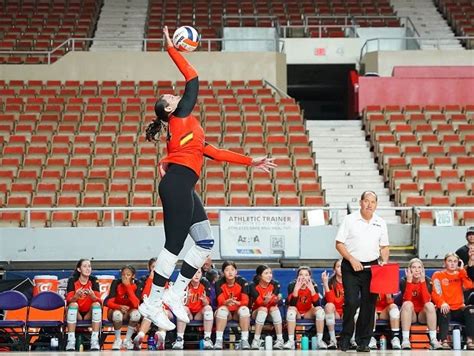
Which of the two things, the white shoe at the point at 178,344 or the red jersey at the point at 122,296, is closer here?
the white shoe at the point at 178,344

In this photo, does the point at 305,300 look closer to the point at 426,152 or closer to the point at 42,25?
the point at 426,152

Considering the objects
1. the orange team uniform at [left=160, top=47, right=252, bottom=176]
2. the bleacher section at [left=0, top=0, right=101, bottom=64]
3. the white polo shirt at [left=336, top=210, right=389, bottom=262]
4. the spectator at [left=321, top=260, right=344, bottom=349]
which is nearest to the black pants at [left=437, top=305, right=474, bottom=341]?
the spectator at [left=321, top=260, right=344, bottom=349]

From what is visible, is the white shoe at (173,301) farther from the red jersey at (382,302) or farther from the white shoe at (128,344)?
the red jersey at (382,302)

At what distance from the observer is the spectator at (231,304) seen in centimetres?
1245

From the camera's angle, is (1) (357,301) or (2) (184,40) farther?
(1) (357,301)

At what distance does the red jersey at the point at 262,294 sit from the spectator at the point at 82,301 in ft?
6.01

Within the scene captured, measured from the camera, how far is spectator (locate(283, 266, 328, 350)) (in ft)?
41.1

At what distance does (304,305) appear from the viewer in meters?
12.9

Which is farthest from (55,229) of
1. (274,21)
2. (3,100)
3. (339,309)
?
(274,21)

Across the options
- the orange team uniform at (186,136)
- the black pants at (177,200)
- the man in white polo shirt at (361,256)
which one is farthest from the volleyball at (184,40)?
the man in white polo shirt at (361,256)

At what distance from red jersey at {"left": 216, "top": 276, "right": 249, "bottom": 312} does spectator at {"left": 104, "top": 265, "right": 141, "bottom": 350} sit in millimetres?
961

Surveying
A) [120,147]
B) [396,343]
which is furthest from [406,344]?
[120,147]

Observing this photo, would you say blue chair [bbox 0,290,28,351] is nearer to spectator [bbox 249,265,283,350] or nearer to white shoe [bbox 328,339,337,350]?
spectator [bbox 249,265,283,350]

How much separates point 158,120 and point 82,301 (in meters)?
5.14
